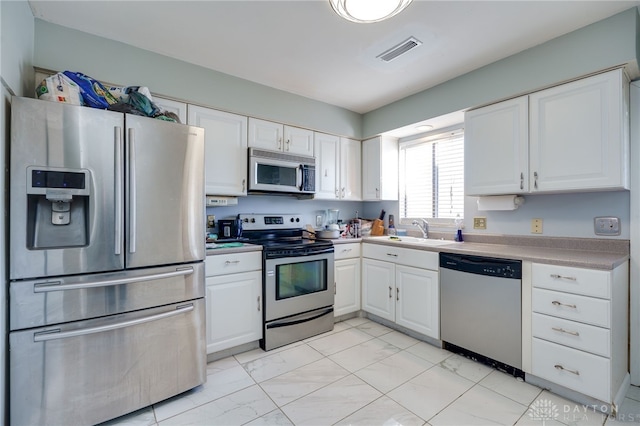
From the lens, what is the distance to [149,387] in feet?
5.51

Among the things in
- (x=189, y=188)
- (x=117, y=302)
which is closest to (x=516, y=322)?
(x=189, y=188)

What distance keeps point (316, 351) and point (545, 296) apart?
68.4 inches

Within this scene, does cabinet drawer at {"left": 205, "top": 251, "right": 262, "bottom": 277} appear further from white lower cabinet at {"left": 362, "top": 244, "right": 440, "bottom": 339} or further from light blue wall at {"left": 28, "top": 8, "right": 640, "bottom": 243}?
white lower cabinet at {"left": 362, "top": 244, "right": 440, "bottom": 339}

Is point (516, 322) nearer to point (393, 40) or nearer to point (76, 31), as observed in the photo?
point (393, 40)

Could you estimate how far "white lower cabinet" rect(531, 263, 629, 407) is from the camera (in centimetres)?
161

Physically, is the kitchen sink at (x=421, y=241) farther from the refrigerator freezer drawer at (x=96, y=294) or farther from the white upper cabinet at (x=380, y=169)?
the refrigerator freezer drawer at (x=96, y=294)

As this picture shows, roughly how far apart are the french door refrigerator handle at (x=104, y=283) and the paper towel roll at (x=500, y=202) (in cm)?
254

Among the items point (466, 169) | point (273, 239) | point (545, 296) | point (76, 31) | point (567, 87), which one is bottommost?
point (545, 296)

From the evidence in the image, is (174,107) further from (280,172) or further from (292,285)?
(292,285)

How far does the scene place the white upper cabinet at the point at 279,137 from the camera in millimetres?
2775

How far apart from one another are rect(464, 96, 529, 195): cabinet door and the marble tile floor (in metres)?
1.46

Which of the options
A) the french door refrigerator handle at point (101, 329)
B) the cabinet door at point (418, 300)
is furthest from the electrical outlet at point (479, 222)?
the french door refrigerator handle at point (101, 329)

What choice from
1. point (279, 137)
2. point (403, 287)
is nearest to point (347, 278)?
point (403, 287)

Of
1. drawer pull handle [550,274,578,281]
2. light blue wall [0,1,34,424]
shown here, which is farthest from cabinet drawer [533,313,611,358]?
light blue wall [0,1,34,424]
